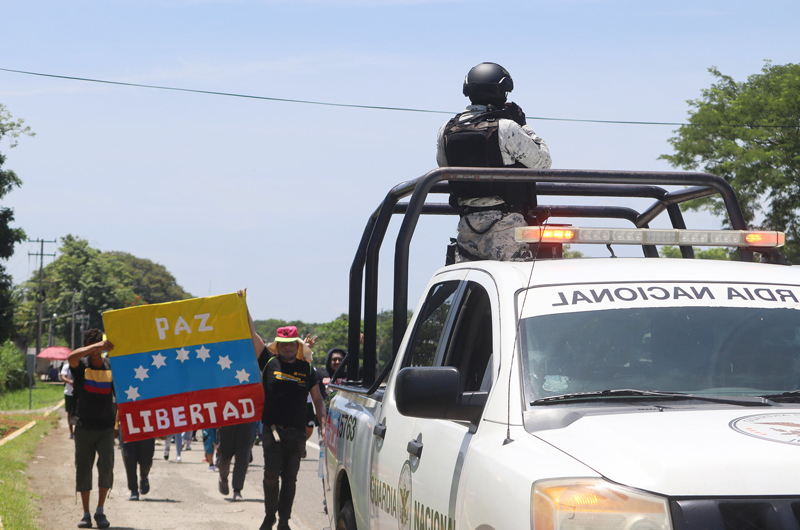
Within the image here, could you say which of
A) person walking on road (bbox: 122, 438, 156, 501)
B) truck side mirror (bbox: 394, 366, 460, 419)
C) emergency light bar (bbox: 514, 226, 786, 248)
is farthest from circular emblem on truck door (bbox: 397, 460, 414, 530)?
person walking on road (bbox: 122, 438, 156, 501)

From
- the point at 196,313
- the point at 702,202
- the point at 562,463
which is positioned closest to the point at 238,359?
the point at 196,313

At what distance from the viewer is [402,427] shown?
4.09 metres

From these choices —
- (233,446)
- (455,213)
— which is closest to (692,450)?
(455,213)

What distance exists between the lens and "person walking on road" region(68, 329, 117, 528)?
1054 cm

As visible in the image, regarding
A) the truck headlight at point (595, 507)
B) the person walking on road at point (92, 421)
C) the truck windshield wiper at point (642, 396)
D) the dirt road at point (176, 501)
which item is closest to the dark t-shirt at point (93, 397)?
the person walking on road at point (92, 421)

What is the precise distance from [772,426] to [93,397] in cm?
921

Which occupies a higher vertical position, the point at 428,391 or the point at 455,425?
the point at 428,391

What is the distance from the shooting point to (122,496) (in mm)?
12891

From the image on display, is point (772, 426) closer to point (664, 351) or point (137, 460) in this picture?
point (664, 351)

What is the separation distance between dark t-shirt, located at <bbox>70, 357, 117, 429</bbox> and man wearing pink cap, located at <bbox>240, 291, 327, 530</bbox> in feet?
6.03

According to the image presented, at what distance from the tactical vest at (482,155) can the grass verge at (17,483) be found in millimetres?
5925

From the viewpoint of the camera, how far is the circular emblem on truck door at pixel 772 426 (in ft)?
8.02

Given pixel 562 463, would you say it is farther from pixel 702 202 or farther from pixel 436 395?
pixel 702 202

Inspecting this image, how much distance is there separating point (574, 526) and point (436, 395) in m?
0.86
